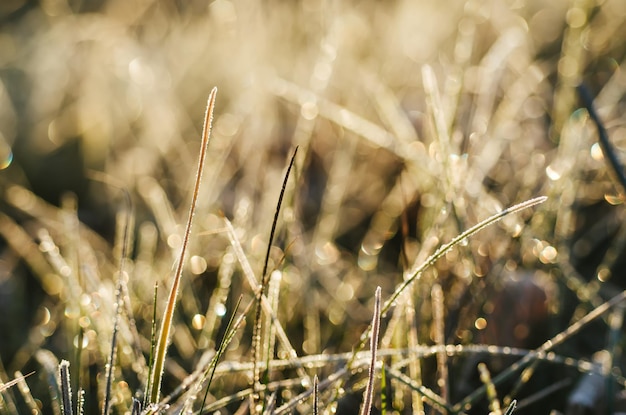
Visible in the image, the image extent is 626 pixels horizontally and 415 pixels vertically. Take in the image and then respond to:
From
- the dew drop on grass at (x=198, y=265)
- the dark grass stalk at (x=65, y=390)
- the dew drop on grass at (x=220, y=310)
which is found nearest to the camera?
the dark grass stalk at (x=65, y=390)

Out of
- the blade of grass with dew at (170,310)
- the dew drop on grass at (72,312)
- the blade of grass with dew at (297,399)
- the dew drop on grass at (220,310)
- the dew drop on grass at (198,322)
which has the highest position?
the blade of grass with dew at (170,310)

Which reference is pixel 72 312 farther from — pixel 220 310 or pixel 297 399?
pixel 297 399

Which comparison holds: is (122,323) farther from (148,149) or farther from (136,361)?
(148,149)

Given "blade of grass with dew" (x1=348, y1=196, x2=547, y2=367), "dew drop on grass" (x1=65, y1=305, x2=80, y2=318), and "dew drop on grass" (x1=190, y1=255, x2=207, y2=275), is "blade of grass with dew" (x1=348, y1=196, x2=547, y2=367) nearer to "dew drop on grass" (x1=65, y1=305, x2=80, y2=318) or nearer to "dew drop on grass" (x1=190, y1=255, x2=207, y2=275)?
"dew drop on grass" (x1=65, y1=305, x2=80, y2=318)

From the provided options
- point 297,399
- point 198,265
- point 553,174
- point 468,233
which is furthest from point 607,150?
point 198,265

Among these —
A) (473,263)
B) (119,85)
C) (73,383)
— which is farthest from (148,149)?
(473,263)

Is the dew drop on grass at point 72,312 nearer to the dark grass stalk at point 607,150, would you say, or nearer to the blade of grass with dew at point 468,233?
the blade of grass with dew at point 468,233

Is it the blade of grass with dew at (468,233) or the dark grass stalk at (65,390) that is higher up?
the blade of grass with dew at (468,233)

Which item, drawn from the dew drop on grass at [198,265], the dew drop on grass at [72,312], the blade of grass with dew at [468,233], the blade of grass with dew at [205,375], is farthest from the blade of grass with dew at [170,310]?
the dew drop on grass at [198,265]

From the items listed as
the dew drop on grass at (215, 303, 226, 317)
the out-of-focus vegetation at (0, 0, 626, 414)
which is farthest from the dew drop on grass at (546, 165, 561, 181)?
the dew drop on grass at (215, 303, 226, 317)

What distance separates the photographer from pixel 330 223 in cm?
117

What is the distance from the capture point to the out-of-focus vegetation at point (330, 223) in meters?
0.78

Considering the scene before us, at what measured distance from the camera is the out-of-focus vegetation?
0.78 metres

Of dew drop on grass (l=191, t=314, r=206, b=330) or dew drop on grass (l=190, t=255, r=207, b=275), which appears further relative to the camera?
dew drop on grass (l=190, t=255, r=207, b=275)
